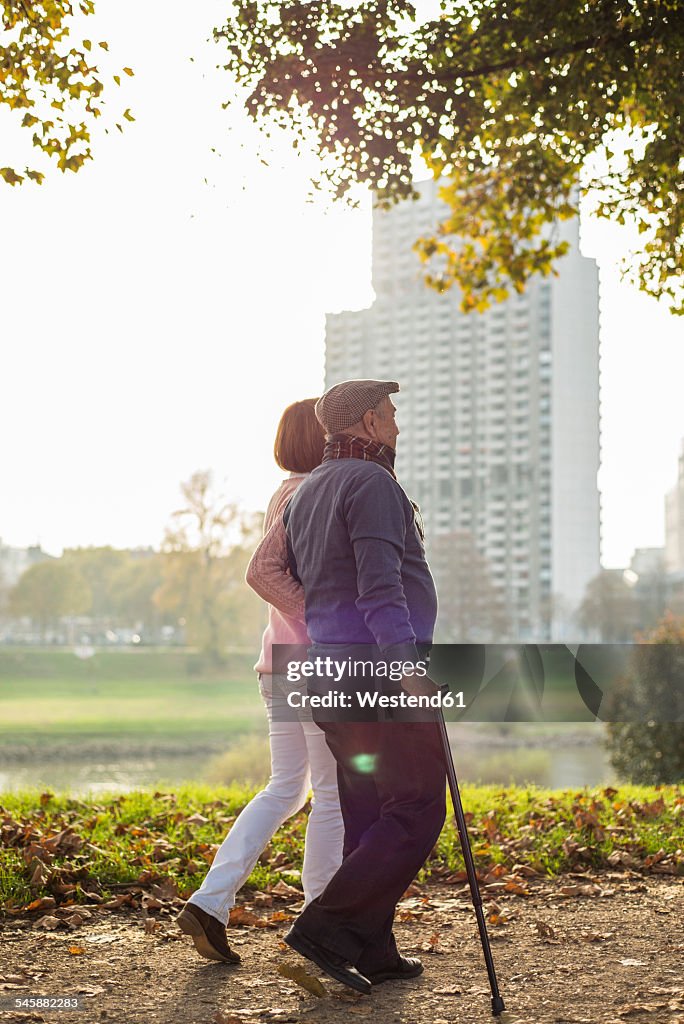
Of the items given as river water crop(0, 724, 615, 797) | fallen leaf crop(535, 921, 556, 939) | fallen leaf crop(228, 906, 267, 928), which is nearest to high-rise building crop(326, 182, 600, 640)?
river water crop(0, 724, 615, 797)

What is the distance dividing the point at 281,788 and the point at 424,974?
2.86 ft

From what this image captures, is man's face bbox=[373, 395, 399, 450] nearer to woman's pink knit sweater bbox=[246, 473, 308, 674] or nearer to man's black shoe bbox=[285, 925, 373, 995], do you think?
woman's pink knit sweater bbox=[246, 473, 308, 674]

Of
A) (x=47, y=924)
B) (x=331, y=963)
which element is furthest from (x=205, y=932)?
(x=47, y=924)

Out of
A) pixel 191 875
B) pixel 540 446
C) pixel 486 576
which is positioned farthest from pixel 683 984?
pixel 540 446

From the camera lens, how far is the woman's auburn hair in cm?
445

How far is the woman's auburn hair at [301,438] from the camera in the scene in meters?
4.45

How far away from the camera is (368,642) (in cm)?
393

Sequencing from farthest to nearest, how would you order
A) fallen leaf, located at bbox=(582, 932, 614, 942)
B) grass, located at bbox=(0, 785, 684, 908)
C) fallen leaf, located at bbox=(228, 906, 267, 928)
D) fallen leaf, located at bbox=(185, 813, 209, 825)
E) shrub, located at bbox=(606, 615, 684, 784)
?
shrub, located at bbox=(606, 615, 684, 784)
fallen leaf, located at bbox=(185, 813, 209, 825)
grass, located at bbox=(0, 785, 684, 908)
fallen leaf, located at bbox=(228, 906, 267, 928)
fallen leaf, located at bbox=(582, 932, 614, 942)

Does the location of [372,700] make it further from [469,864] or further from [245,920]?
[245,920]

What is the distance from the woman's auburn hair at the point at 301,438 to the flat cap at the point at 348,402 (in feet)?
0.90

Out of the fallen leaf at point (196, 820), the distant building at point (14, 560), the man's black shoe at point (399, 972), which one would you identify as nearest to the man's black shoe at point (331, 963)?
the man's black shoe at point (399, 972)

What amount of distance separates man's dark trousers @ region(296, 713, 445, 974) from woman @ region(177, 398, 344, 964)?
14.1 inches

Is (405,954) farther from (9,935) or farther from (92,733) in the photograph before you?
(92,733)

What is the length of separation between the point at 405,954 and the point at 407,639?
5.19 ft
